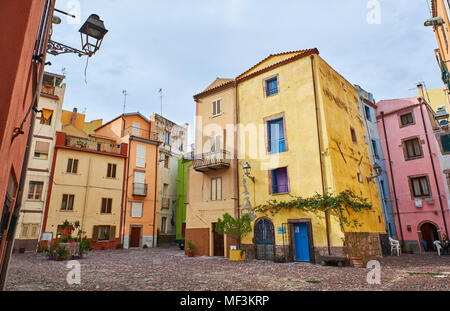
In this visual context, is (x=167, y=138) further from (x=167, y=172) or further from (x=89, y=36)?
(x=89, y=36)

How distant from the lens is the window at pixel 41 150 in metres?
23.5

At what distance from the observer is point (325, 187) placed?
1466cm

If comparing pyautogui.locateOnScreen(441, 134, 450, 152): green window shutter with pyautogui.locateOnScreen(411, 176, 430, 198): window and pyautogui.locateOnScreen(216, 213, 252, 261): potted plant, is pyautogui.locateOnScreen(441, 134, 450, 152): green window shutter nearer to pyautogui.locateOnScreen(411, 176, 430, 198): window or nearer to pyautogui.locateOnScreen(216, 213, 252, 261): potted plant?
pyautogui.locateOnScreen(411, 176, 430, 198): window

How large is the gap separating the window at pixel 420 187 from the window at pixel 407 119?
4.96 metres

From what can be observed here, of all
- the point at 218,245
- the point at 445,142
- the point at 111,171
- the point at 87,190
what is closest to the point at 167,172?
the point at 111,171

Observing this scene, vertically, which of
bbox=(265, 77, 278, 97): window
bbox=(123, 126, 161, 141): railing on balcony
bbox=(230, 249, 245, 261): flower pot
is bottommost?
bbox=(230, 249, 245, 261): flower pot

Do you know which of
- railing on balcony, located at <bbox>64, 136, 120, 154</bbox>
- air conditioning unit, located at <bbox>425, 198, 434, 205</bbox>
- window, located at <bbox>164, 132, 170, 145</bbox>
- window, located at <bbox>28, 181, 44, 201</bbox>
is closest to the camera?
air conditioning unit, located at <bbox>425, 198, 434, 205</bbox>

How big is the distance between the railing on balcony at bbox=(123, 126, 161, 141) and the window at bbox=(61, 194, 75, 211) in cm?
873

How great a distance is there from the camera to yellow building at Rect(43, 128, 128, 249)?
78.5 ft

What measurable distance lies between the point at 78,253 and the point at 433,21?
2085cm

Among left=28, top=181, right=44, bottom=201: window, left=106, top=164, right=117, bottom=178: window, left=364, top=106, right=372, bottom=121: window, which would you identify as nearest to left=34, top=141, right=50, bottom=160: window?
left=28, top=181, right=44, bottom=201: window

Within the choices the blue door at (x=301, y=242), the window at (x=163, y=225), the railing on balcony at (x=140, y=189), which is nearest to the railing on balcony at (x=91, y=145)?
the railing on balcony at (x=140, y=189)

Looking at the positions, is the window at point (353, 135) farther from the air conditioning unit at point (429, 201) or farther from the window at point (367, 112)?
the air conditioning unit at point (429, 201)

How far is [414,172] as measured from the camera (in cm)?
2377
